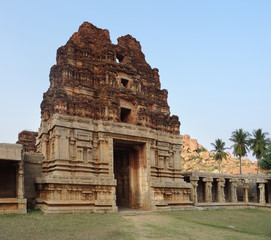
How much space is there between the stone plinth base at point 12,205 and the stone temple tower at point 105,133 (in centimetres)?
152

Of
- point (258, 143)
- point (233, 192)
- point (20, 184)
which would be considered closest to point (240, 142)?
point (258, 143)

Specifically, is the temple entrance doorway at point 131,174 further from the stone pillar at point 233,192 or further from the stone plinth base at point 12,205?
the stone pillar at point 233,192

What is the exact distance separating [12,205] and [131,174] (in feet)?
33.6

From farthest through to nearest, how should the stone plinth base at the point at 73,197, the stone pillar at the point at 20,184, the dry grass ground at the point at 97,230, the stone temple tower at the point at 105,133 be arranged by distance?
1. the stone temple tower at the point at 105,133
2. the stone plinth base at the point at 73,197
3. the stone pillar at the point at 20,184
4. the dry grass ground at the point at 97,230

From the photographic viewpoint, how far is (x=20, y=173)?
18.8 meters

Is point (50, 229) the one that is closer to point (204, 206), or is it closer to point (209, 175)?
point (204, 206)

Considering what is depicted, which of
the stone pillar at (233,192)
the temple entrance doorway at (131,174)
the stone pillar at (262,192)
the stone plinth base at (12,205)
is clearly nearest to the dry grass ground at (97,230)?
the stone plinth base at (12,205)

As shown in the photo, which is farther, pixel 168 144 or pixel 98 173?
pixel 168 144

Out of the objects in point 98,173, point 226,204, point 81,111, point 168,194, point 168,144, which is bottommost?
point 226,204

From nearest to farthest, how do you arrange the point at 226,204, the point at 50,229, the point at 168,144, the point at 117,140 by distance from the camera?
the point at 50,229
the point at 117,140
the point at 168,144
the point at 226,204

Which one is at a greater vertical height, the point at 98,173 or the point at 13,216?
the point at 98,173

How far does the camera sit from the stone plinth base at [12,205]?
58.6 ft

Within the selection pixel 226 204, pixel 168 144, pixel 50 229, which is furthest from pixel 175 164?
pixel 50 229

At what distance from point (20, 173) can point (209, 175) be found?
1940cm
